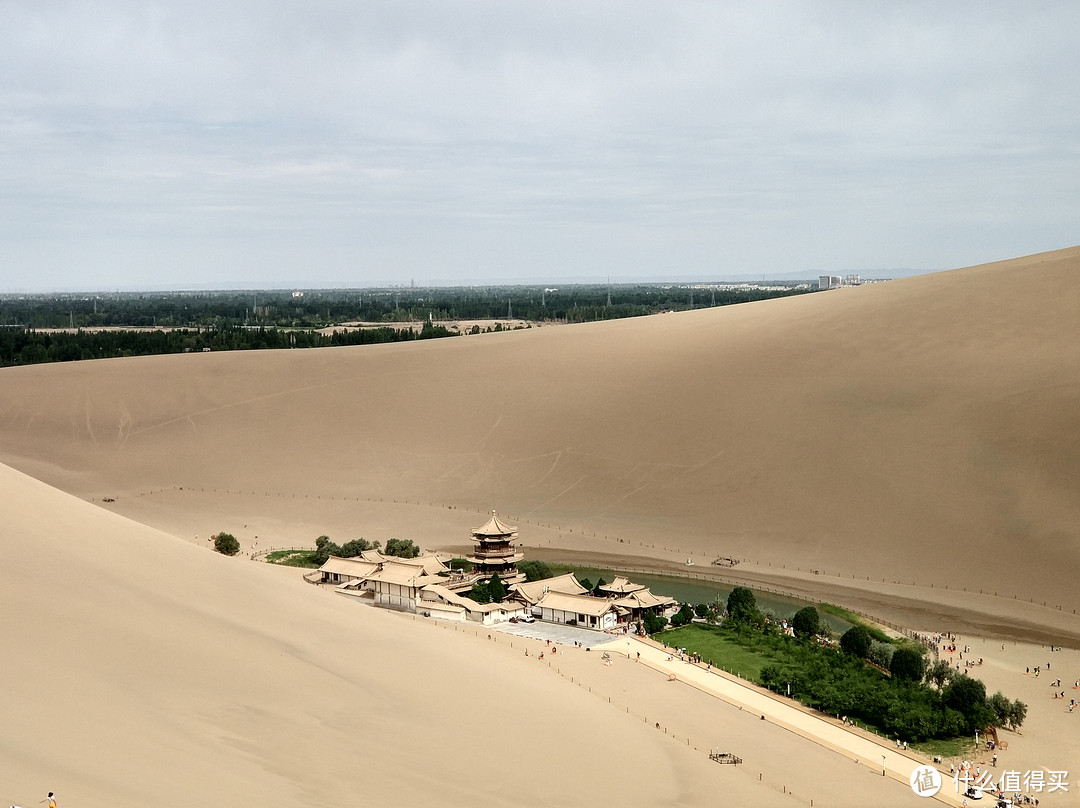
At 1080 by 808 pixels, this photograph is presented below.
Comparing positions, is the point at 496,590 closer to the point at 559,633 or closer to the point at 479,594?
the point at 479,594

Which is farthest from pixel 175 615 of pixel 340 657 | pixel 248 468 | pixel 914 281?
pixel 914 281

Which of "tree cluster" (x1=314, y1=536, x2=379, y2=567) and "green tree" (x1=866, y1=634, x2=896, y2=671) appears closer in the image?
"green tree" (x1=866, y1=634, x2=896, y2=671)

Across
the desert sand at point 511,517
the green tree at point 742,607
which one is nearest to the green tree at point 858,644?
the green tree at point 742,607

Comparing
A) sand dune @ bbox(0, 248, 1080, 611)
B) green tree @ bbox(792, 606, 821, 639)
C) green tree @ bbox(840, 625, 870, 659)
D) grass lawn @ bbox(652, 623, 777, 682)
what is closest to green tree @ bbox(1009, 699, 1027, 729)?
green tree @ bbox(840, 625, 870, 659)

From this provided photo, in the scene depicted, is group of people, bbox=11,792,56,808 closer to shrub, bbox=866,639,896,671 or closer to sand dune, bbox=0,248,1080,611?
shrub, bbox=866,639,896,671

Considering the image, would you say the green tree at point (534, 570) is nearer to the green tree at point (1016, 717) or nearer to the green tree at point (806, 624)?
the green tree at point (806, 624)

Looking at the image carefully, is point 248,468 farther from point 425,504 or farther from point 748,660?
point 748,660
